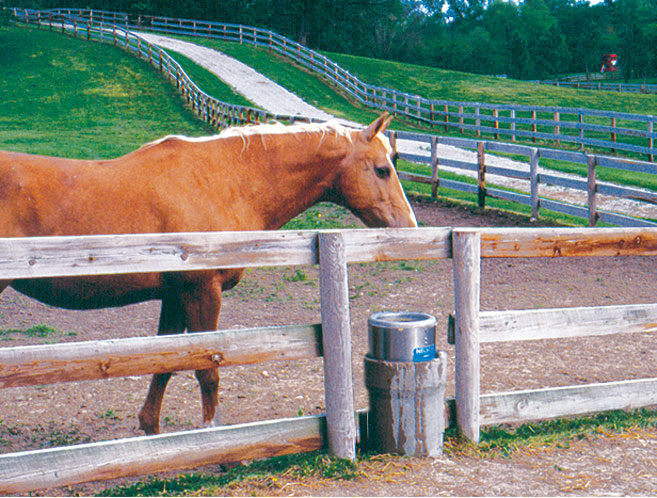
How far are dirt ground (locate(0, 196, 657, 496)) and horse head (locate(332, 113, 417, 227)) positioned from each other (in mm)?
1527

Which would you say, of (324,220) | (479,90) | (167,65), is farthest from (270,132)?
(479,90)

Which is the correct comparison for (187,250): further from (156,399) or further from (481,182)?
(481,182)

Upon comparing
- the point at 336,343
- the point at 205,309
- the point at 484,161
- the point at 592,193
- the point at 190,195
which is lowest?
the point at 336,343

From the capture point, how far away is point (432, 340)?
445cm

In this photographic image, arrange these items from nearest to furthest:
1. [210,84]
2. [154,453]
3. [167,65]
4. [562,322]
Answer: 1. [154,453]
2. [562,322]
3. [210,84]
4. [167,65]

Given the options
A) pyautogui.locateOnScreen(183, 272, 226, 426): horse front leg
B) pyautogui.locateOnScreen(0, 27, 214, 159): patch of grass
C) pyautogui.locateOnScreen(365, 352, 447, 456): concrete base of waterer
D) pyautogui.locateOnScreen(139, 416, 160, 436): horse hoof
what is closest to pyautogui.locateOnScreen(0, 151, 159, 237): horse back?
pyautogui.locateOnScreen(183, 272, 226, 426): horse front leg

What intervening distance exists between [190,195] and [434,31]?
103 meters

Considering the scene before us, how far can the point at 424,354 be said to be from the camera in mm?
4398

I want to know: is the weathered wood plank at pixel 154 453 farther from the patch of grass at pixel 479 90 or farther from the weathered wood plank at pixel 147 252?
the patch of grass at pixel 479 90

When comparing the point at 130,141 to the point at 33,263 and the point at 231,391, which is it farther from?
the point at 33,263

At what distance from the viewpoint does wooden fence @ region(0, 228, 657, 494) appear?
3.77m

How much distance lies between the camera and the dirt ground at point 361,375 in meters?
4.16

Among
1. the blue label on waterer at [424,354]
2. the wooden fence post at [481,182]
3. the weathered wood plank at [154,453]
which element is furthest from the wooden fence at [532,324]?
the wooden fence post at [481,182]

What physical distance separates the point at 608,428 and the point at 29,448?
12.8 ft
